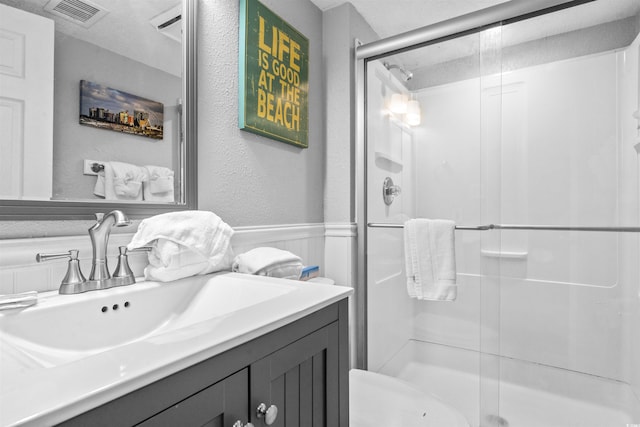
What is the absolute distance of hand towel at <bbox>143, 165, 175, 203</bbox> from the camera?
3.15 feet

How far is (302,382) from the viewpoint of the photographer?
2.24 ft

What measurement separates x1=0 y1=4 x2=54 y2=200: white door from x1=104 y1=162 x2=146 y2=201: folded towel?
0.40 feet

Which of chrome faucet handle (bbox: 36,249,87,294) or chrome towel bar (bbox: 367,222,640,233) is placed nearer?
chrome faucet handle (bbox: 36,249,87,294)

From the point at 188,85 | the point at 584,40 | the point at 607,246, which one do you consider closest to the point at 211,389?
the point at 188,85

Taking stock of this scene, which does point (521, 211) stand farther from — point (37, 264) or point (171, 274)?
point (37, 264)

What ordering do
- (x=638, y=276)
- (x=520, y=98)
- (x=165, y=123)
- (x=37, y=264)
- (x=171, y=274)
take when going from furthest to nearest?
(x=520, y=98) < (x=638, y=276) < (x=165, y=123) < (x=171, y=274) < (x=37, y=264)

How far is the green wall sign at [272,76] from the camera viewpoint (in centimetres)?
127

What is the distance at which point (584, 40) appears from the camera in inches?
51.3

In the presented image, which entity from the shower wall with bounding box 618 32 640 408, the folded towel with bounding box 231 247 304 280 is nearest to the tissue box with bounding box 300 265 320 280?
the folded towel with bounding box 231 247 304 280

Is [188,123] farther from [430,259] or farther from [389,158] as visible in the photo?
[430,259]

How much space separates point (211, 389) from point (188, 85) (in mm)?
912

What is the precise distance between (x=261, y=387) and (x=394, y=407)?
2.95 feet

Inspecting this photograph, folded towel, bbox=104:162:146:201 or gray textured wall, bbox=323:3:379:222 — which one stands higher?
gray textured wall, bbox=323:3:379:222

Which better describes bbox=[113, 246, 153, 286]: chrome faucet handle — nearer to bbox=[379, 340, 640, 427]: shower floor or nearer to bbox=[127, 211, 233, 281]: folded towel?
bbox=[127, 211, 233, 281]: folded towel
